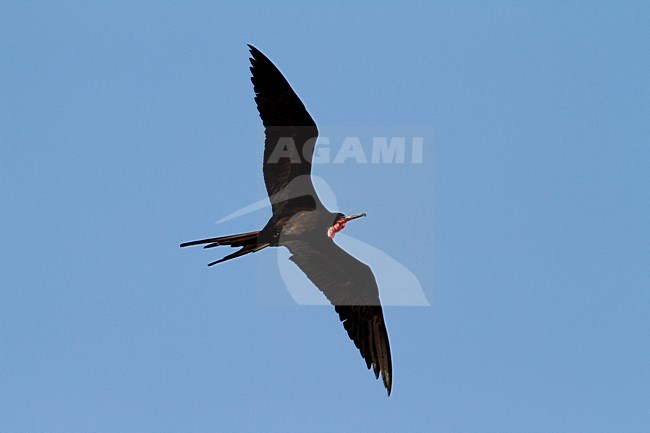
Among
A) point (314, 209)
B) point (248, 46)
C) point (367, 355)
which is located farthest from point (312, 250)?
point (248, 46)

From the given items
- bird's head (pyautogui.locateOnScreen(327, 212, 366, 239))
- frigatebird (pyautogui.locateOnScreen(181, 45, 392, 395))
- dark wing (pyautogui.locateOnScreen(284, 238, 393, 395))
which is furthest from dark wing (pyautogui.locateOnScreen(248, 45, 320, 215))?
dark wing (pyautogui.locateOnScreen(284, 238, 393, 395))

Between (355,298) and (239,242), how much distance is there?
183cm

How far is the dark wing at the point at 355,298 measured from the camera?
1336 centimetres

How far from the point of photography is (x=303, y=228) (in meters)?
13.0

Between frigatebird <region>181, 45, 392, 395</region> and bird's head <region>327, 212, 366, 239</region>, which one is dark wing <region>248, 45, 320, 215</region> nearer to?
frigatebird <region>181, 45, 392, 395</region>

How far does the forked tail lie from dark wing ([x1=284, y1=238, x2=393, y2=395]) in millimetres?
764

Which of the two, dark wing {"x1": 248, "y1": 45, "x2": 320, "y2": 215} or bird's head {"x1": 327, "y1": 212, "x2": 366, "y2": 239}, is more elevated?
dark wing {"x1": 248, "y1": 45, "x2": 320, "y2": 215}

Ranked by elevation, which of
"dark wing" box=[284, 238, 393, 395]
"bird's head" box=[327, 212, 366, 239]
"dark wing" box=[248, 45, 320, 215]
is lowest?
"dark wing" box=[284, 238, 393, 395]

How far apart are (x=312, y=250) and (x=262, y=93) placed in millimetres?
1999

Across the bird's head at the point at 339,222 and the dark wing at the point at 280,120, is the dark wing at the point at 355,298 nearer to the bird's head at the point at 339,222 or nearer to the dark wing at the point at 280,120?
the bird's head at the point at 339,222

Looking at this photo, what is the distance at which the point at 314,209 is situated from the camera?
1297 centimetres

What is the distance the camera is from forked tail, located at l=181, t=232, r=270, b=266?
1233 cm

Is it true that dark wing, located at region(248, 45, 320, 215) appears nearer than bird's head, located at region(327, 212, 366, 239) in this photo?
Yes

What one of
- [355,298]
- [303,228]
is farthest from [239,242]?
[355,298]
